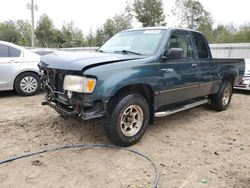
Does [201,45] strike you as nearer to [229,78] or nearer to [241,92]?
[229,78]

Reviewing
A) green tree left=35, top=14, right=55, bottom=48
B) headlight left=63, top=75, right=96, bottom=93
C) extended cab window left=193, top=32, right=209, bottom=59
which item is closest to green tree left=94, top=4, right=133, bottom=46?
green tree left=35, top=14, right=55, bottom=48

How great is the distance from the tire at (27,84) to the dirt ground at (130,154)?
62.1 inches

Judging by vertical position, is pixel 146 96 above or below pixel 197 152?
above

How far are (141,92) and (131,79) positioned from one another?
486mm

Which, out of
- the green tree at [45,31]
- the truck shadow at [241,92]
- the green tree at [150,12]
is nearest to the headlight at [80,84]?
the truck shadow at [241,92]

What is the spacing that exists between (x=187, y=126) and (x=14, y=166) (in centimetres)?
321

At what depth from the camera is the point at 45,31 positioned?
34562mm

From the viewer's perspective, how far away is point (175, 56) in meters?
4.25

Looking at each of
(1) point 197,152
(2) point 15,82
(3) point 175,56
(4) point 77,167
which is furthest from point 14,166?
(2) point 15,82

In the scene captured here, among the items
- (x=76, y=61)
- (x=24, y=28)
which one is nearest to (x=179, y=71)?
(x=76, y=61)

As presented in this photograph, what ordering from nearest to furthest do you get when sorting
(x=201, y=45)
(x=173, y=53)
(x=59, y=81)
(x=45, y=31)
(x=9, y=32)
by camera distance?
(x=59, y=81) < (x=173, y=53) < (x=201, y=45) < (x=45, y=31) < (x=9, y=32)

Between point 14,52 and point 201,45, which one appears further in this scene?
point 14,52

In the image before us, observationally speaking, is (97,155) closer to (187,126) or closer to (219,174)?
(219,174)

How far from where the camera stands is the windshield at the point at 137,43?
4.34m
